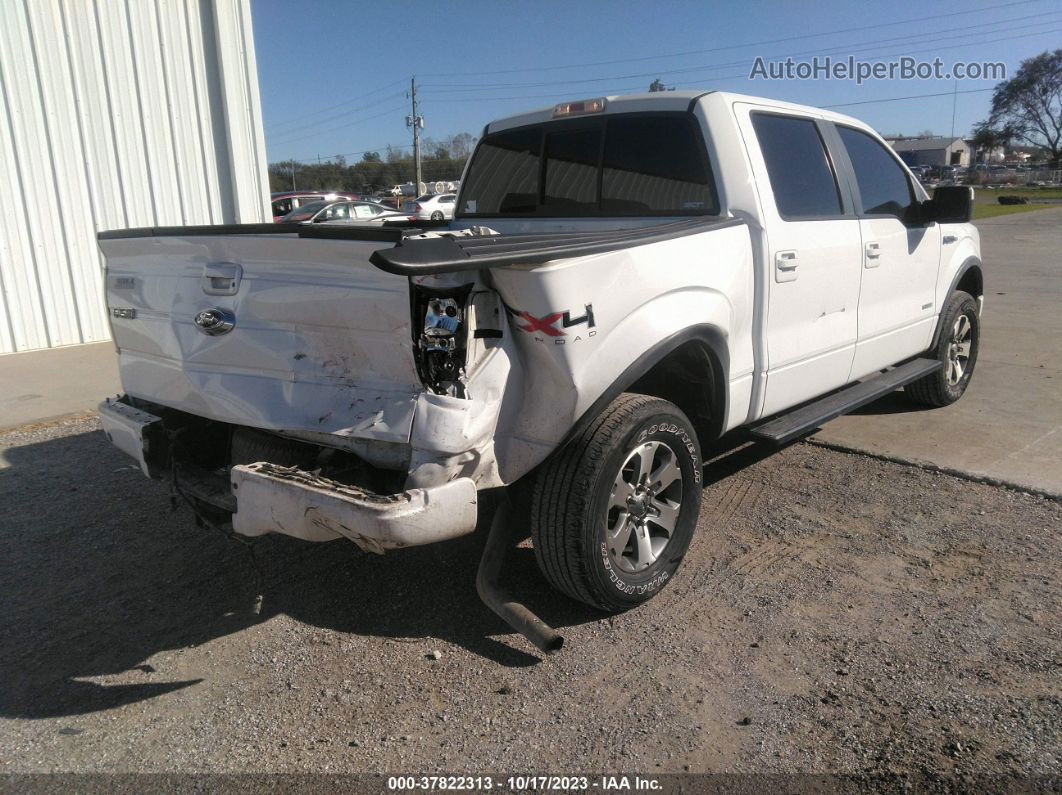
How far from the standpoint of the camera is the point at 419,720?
2691mm

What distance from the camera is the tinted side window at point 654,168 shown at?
381cm

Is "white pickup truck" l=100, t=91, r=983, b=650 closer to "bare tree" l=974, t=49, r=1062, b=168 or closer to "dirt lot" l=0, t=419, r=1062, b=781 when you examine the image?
"dirt lot" l=0, t=419, r=1062, b=781

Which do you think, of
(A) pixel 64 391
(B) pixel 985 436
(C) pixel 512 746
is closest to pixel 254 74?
(A) pixel 64 391

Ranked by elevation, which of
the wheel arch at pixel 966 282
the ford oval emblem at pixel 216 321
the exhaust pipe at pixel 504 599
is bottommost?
the exhaust pipe at pixel 504 599

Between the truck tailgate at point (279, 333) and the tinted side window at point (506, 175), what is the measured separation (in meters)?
2.00

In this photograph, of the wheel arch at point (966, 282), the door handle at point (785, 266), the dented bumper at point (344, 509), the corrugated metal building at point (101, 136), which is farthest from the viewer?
the corrugated metal building at point (101, 136)

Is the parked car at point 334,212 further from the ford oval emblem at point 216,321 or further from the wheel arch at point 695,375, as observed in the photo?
the ford oval emblem at point 216,321

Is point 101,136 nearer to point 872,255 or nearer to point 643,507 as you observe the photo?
point 872,255

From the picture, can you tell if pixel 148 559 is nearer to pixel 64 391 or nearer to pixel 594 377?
pixel 594 377

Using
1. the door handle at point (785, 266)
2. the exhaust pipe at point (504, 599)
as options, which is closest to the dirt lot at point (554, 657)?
the exhaust pipe at point (504, 599)

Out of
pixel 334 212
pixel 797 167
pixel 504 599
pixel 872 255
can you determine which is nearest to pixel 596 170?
pixel 797 167

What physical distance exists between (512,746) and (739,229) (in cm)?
236

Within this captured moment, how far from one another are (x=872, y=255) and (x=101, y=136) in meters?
8.31

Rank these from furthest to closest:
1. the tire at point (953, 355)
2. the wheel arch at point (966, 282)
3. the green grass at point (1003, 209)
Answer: the green grass at point (1003, 209) → the tire at point (953, 355) → the wheel arch at point (966, 282)
